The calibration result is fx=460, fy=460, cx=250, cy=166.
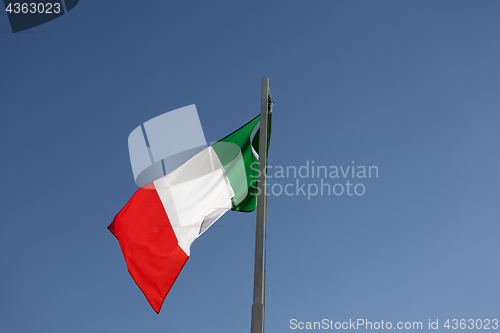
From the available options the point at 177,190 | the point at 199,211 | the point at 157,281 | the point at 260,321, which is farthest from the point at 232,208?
the point at 260,321

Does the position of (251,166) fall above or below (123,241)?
above

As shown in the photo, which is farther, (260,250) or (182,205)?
(182,205)

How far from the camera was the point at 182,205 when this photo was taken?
12.4m

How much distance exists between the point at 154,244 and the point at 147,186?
1.95 metres

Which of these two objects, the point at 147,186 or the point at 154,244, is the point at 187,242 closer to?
the point at 154,244

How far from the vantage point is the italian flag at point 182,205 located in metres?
11.7

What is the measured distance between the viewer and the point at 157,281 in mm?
11398

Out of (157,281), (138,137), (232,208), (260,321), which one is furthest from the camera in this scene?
(138,137)

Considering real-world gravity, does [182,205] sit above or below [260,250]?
above

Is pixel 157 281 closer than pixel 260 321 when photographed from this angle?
No

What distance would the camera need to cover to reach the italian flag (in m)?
11.7

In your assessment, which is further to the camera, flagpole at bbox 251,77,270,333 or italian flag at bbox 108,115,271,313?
italian flag at bbox 108,115,271,313

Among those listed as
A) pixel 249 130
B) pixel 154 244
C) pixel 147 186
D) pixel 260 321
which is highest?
pixel 249 130

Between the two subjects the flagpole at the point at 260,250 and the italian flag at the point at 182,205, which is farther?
the italian flag at the point at 182,205
